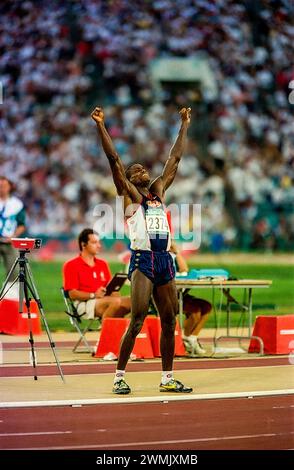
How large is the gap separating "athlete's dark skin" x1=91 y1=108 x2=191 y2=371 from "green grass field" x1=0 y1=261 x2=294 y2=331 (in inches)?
285

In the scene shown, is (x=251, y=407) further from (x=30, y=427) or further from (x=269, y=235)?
(x=269, y=235)

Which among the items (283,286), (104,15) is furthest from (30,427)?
(104,15)

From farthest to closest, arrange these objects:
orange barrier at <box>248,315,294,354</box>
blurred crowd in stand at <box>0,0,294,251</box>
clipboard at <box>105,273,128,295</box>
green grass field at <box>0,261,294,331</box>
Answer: blurred crowd in stand at <box>0,0,294,251</box> → green grass field at <box>0,261,294,331</box> → orange barrier at <box>248,315,294,354</box> → clipboard at <box>105,273,128,295</box>

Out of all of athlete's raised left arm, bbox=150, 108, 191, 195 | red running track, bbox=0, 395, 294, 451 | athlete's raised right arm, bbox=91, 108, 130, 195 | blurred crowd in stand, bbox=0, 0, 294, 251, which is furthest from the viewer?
blurred crowd in stand, bbox=0, 0, 294, 251

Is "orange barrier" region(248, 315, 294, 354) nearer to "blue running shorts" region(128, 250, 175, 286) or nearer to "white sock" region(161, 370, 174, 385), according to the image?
"white sock" region(161, 370, 174, 385)

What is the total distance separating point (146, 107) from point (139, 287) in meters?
33.5

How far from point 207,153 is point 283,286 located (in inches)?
603

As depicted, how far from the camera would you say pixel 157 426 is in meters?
8.64

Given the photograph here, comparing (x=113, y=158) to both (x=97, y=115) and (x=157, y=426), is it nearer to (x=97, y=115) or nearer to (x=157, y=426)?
(x=97, y=115)

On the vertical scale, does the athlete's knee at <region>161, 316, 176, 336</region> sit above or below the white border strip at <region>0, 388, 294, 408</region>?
above

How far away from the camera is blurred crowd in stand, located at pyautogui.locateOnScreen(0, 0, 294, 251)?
41875 mm

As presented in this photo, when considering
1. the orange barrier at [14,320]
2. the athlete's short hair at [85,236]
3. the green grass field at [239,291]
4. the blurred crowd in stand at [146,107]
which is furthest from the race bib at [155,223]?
the blurred crowd in stand at [146,107]

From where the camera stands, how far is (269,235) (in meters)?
41.2

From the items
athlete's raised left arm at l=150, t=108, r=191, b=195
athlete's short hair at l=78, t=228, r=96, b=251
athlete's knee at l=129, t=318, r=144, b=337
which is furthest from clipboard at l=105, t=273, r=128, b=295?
athlete's knee at l=129, t=318, r=144, b=337
